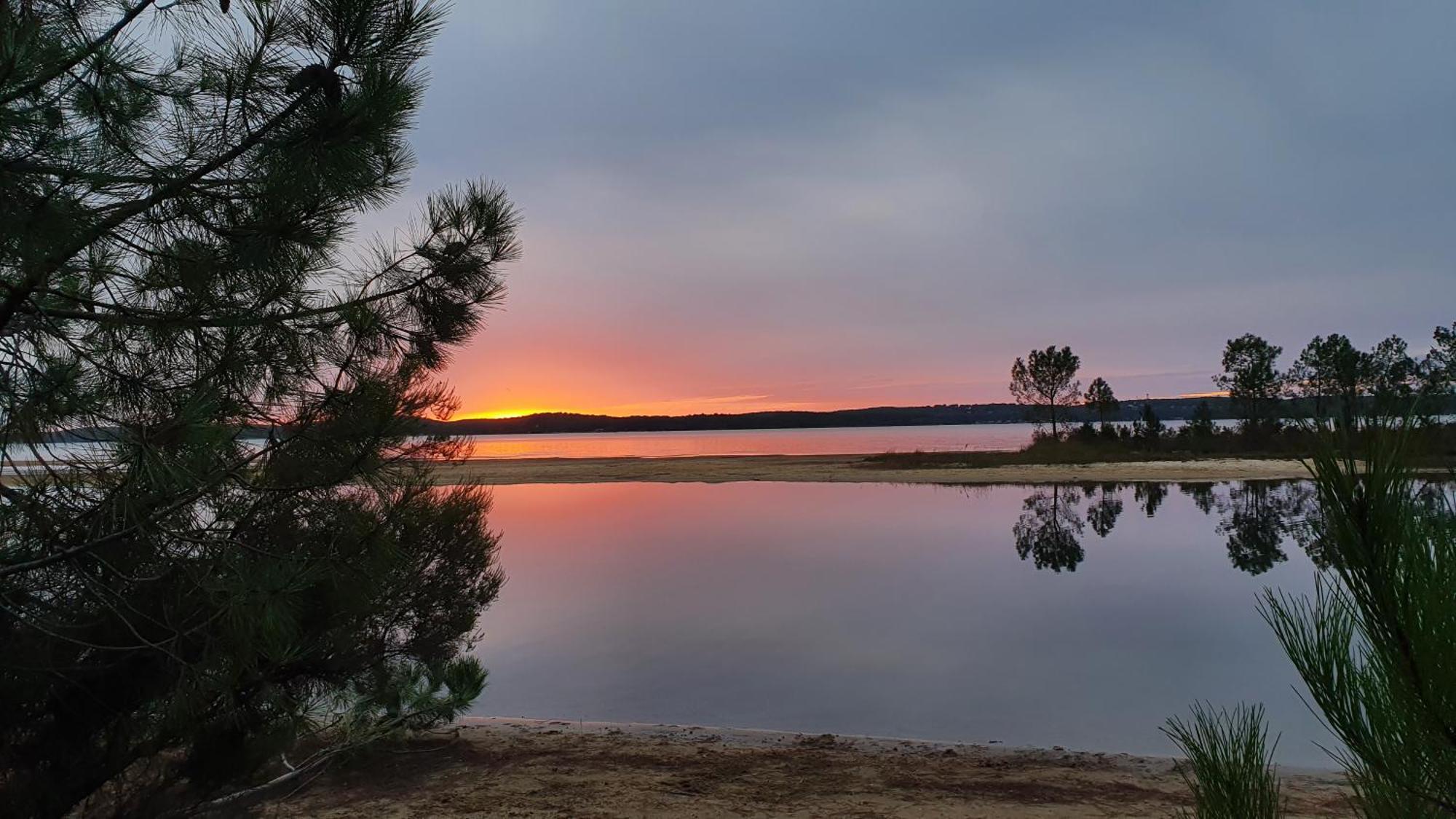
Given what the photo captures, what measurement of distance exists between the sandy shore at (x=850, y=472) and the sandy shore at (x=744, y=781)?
2216cm

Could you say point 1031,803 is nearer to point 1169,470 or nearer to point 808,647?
point 808,647

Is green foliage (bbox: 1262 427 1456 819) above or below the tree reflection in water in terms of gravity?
above

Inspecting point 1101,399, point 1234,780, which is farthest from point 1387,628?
point 1101,399

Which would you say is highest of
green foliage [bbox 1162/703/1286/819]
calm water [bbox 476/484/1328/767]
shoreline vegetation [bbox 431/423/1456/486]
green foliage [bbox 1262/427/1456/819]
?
green foliage [bbox 1262/427/1456/819]

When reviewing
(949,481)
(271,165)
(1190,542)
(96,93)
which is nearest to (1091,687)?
(271,165)

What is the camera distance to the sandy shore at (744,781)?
504cm

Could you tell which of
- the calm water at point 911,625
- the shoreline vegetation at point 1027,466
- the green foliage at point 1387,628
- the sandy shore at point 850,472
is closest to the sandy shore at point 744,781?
the calm water at point 911,625

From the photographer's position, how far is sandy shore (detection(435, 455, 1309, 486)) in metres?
33.8

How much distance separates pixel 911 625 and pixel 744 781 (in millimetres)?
5351

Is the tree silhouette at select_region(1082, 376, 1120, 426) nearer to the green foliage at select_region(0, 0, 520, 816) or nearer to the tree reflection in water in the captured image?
the tree reflection in water

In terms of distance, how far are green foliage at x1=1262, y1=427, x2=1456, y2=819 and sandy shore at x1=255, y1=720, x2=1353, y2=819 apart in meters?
3.86

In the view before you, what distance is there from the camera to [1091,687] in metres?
7.83

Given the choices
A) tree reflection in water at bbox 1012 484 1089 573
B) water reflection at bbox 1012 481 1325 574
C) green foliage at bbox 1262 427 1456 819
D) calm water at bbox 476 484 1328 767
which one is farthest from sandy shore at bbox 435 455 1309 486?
green foliage at bbox 1262 427 1456 819

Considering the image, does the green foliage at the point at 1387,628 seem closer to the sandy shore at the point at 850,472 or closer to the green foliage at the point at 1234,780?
the green foliage at the point at 1234,780
